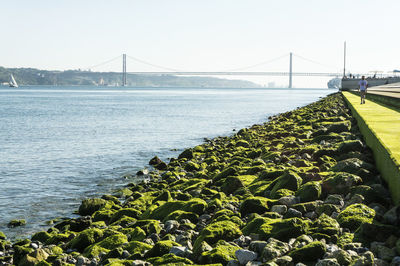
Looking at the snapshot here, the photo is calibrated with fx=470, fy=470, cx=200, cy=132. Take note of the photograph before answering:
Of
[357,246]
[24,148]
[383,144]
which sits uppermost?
[383,144]

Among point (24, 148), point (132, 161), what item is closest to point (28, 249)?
point (132, 161)

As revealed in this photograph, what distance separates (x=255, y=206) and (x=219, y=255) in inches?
63.3

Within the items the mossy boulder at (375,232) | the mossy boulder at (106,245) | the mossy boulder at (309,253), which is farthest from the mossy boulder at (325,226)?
Result: the mossy boulder at (106,245)

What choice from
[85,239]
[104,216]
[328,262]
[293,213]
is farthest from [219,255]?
[104,216]

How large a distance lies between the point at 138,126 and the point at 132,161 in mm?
12062

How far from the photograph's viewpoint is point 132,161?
13984mm

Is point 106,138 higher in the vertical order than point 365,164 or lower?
lower

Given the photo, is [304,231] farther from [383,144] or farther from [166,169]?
[166,169]

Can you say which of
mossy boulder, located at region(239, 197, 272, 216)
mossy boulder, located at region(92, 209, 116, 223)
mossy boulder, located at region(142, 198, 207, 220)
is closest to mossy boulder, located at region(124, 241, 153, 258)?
mossy boulder, located at region(142, 198, 207, 220)

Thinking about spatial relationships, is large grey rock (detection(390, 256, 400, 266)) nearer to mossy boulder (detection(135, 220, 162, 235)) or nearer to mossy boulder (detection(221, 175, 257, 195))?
mossy boulder (detection(135, 220, 162, 235))

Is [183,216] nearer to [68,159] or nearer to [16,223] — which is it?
[16,223]

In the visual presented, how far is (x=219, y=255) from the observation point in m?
3.99

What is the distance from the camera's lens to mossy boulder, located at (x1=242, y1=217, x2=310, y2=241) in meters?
4.29

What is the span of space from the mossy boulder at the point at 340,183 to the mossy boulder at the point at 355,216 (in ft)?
2.77
